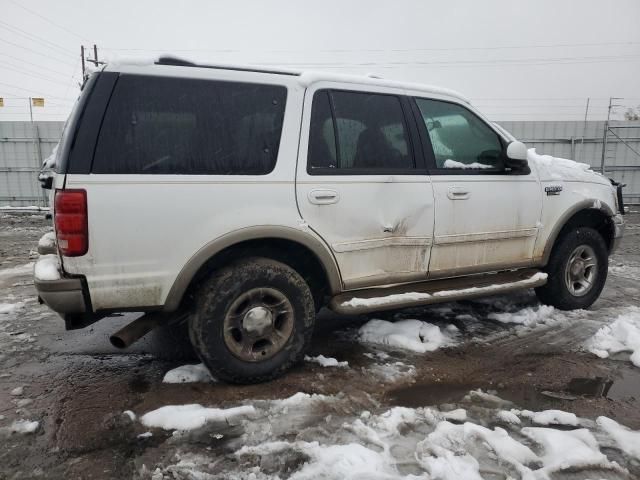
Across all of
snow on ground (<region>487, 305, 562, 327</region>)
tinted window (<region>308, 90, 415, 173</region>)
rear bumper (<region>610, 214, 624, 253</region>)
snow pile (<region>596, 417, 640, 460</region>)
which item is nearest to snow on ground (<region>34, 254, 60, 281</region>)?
tinted window (<region>308, 90, 415, 173</region>)

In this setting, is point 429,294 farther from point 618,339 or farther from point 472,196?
point 618,339

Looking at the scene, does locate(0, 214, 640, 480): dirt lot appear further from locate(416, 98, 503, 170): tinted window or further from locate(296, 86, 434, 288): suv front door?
locate(416, 98, 503, 170): tinted window

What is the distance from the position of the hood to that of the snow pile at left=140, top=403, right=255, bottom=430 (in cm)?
322

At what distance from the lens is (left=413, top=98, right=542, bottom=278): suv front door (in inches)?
143

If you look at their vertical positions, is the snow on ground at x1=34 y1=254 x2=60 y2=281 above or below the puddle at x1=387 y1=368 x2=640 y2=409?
above

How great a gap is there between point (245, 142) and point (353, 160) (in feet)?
2.64

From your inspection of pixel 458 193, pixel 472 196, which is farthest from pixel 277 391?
pixel 472 196

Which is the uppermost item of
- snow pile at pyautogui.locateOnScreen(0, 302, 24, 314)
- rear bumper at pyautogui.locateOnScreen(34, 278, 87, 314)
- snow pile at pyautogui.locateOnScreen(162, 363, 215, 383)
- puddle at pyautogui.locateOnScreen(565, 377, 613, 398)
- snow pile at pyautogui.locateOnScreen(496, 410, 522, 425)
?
rear bumper at pyautogui.locateOnScreen(34, 278, 87, 314)

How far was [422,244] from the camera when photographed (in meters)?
3.55

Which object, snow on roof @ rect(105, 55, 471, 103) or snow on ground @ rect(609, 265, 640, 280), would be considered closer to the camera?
snow on roof @ rect(105, 55, 471, 103)

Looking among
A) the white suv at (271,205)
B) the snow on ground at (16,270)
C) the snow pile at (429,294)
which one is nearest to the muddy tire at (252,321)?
the white suv at (271,205)

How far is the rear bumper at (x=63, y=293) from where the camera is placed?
2.56m

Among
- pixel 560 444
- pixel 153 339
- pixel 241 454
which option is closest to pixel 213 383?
pixel 241 454

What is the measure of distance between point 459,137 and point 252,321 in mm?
2316
